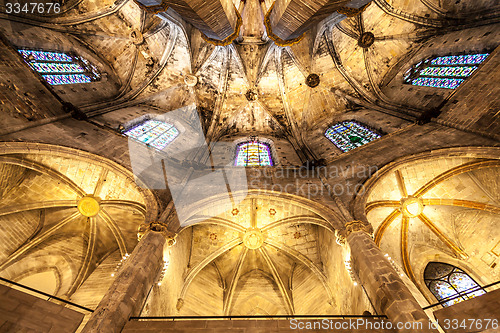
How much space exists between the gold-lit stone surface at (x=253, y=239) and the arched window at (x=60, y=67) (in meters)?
9.35

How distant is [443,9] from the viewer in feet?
41.5

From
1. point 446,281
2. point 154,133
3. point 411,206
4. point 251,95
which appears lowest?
point 446,281

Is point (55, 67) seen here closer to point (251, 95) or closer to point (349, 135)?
point (251, 95)

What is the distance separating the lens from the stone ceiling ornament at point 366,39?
14.5 m

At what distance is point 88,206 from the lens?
9.91 m

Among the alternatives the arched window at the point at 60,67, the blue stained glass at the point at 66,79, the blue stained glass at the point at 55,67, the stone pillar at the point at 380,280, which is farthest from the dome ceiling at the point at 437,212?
the blue stained glass at the point at 55,67

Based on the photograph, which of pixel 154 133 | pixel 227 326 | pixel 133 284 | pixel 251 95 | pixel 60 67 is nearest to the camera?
pixel 227 326

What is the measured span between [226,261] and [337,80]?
38.2 ft

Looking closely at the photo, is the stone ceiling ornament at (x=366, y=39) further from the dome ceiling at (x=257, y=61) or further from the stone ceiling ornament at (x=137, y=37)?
the stone ceiling ornament at (x=137, y=37)

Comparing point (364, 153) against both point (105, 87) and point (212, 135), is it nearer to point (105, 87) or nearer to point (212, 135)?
point (212, 135)

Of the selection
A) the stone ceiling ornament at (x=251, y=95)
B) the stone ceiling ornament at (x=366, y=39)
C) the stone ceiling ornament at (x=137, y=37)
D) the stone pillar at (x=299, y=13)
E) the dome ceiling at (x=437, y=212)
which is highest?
the stone ceiling ornament at (x=366, y=39)

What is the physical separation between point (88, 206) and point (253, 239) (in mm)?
6306

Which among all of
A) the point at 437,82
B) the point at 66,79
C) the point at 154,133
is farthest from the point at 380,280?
the point at 66,79

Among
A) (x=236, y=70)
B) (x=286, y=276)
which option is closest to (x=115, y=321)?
(x=286, y=276)
